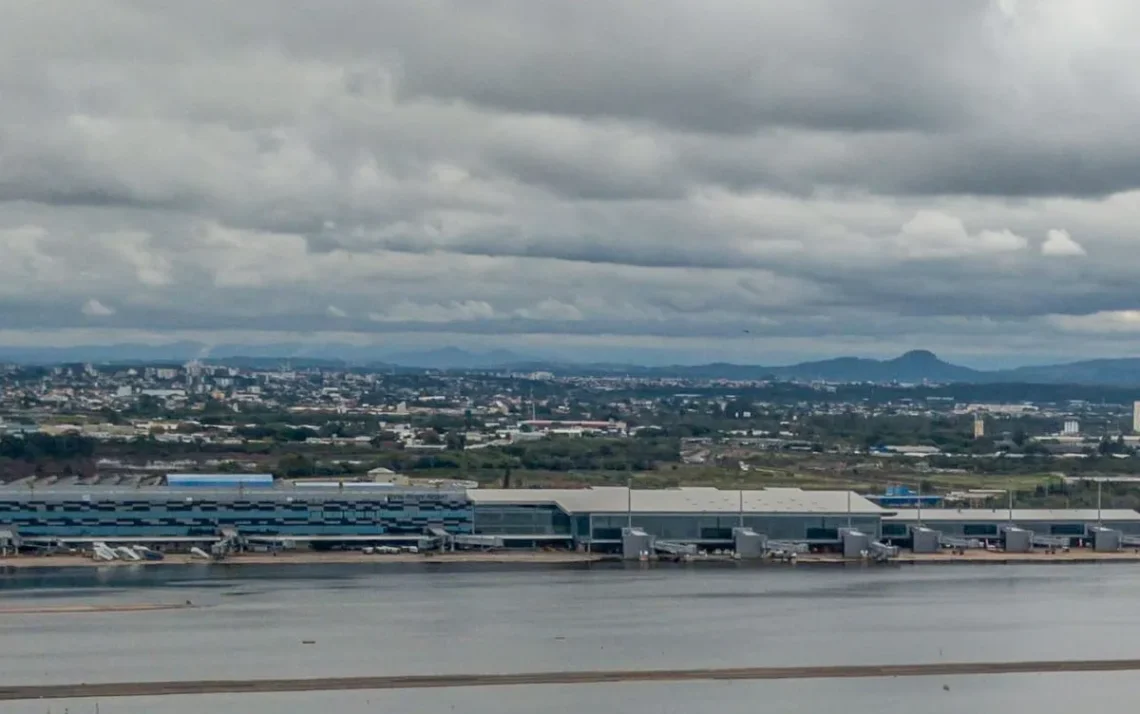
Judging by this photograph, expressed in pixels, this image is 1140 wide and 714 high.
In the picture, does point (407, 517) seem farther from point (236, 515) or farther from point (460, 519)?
point (236, 515)

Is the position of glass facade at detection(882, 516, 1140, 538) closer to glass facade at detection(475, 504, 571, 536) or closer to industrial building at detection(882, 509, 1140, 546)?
industrial building at detection(882, 509, 1140, 546)

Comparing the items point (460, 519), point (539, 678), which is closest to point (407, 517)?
point (460, 519)

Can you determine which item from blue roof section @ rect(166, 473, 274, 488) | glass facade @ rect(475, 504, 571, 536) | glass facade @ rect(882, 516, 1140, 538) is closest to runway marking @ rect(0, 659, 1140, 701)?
glass facade @ rect(475, 504, 571, 536)

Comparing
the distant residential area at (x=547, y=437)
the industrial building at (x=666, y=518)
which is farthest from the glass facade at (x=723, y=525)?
the distant residential area at (x=547, y=437)

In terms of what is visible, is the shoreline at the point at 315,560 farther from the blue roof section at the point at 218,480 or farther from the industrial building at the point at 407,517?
the blue roof section at the point at 218,480

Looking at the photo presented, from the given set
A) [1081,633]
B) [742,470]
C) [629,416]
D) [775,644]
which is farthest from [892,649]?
[629,416]
